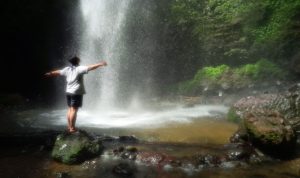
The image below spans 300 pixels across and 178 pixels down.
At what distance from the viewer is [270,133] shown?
7570 millimetres

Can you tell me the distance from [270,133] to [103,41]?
11.7 metres

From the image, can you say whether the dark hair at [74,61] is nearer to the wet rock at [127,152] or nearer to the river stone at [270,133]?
the wet rock at [127,152]

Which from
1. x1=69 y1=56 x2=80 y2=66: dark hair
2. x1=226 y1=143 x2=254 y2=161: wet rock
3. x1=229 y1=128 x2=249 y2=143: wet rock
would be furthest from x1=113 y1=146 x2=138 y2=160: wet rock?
x1=229 y1=128 x2=249 y2=143: wet rock

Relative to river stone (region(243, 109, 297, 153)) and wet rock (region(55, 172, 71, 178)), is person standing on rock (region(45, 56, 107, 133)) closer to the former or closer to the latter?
wet rock (region(55, 172, 71, 178))

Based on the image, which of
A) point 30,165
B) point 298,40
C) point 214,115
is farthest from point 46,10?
point 298,40

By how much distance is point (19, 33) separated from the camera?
15.9 meters

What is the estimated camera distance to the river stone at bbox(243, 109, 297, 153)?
7.48 meters

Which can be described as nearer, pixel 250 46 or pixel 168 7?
pixel 250 46

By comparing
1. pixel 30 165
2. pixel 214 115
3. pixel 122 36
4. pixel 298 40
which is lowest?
pixel 30 165

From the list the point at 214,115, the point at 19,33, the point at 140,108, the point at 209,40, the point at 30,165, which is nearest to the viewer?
the point at 30,165

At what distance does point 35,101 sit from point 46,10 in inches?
180

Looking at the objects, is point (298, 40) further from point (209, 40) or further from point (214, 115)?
point (214, 115)

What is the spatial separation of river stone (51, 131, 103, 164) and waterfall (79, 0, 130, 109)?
8998 mm

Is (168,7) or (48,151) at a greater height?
(168,7)
